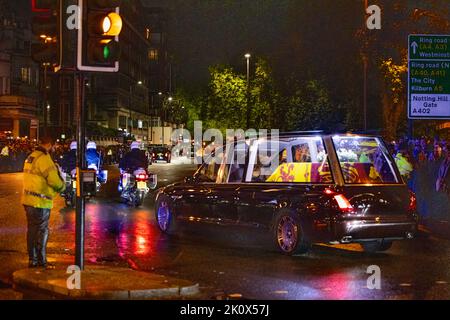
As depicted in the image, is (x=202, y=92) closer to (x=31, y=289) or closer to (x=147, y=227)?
(x=147, y=227)

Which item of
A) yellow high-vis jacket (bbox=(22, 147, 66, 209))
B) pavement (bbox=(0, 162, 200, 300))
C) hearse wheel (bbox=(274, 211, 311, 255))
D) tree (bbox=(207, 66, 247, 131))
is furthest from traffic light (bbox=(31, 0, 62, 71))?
tree (bbox=(207, 66, 247, 131))

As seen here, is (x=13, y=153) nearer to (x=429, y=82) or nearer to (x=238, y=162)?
(x=429, y=82)

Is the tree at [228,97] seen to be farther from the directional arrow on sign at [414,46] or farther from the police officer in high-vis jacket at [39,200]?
the police officer in high-vis jacket at [39,200]

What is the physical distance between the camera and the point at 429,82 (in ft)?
54.4

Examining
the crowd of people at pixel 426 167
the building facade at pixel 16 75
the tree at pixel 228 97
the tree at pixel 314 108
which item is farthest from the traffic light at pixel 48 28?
the building facade at pixel 16 75

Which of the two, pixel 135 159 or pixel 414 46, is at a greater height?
pixel 414 46

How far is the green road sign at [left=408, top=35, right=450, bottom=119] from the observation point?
16469 millimetres

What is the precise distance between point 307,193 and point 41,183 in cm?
375

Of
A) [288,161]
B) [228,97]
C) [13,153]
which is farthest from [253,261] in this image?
[13,153]

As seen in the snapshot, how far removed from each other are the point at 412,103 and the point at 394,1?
7236 mm

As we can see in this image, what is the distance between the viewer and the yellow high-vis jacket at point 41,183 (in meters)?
9.23

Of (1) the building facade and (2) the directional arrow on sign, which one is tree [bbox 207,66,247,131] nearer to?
(2) the directional arrow on sign

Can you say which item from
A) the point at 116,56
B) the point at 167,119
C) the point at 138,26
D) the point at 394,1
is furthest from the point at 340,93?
the point at 167,119

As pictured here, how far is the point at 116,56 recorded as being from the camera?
27.6ft
